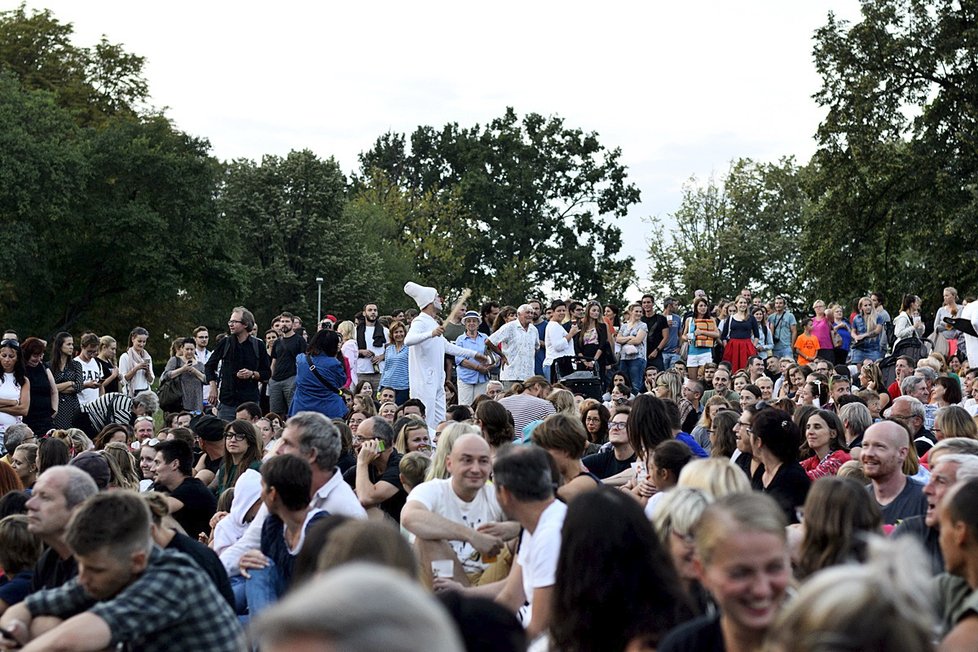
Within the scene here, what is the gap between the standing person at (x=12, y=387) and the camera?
48.0 ft

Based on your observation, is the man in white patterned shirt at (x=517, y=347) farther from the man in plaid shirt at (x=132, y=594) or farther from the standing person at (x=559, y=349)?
the man in plaid shirt at (x=132, y=594)

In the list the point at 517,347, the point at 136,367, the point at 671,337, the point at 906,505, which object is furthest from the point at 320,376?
the point at 671,337

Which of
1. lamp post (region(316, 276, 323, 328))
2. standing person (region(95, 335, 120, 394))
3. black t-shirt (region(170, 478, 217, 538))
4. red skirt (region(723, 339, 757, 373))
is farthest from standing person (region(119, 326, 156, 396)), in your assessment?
lamp post (region(316, 276, 323, 328))

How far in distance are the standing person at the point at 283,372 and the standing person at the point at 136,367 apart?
2.22 metres

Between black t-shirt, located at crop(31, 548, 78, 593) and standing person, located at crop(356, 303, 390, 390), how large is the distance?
1483 cm

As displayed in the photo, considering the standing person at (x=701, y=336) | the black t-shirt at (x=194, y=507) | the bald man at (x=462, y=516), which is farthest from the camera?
the standing person at (x=701, y=336)

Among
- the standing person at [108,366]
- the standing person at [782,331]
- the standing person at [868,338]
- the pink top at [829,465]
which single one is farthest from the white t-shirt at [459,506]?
the standing person at [782,331]

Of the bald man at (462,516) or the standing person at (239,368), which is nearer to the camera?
the bald man at (462,516)

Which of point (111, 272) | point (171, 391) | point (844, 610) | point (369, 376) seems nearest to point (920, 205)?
point (369, 376)

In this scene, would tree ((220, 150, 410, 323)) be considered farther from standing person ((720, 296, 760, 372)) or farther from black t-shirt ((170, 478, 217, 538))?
black t-shirt ((170, 478, 217, 538))

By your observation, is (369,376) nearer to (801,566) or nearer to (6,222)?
(801,566)

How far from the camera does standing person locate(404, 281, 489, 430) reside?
16.5 meters

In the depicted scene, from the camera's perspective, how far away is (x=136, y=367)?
19.1 meters

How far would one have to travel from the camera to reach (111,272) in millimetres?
47844
